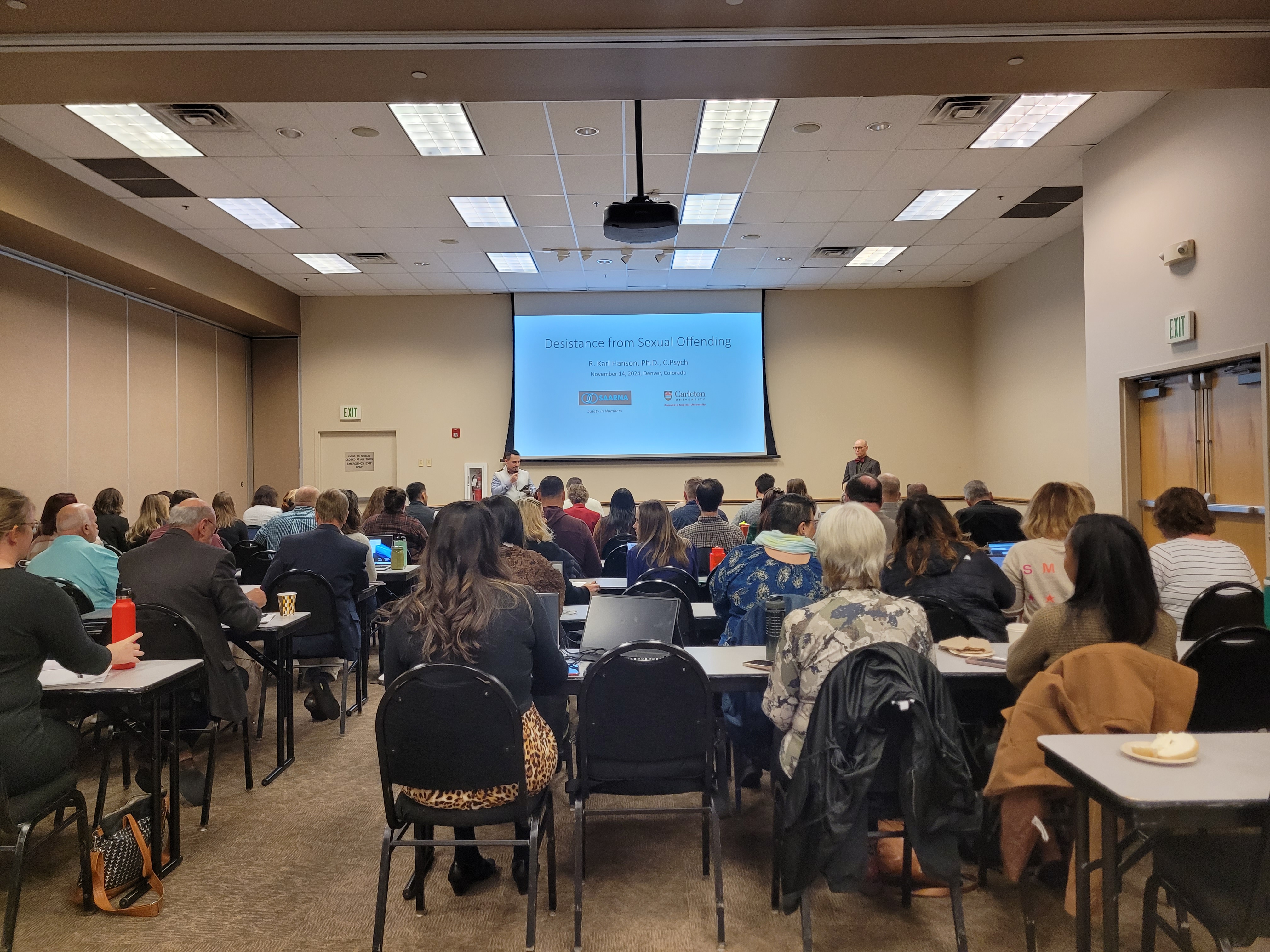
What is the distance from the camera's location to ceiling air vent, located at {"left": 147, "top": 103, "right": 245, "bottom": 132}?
208 inches

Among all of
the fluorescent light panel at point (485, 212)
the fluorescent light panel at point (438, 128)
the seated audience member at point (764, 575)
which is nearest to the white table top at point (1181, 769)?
the seated audience member at point (764, 575)

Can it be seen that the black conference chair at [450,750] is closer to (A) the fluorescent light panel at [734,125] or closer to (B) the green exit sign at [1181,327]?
(A) the fluorescent light panel at [734,125]

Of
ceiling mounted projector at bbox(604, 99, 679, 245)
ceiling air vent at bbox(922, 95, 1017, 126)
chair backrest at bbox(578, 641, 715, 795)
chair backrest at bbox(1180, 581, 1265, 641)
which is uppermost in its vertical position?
ceiling air vent at bbox(922, 95, 1017, 126)

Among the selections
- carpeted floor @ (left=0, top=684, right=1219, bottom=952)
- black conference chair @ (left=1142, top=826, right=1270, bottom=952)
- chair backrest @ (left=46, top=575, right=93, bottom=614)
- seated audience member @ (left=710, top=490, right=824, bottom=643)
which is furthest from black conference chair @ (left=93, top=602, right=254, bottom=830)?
black conference chair @ (left=1142, top=826, right=1270, bottom=952)

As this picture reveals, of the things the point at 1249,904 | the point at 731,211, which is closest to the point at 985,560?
the point at 1249,904

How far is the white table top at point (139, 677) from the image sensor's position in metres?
2.44

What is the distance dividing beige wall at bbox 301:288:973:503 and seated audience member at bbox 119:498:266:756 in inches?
299

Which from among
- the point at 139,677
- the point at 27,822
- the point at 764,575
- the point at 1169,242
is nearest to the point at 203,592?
the point at 139,677

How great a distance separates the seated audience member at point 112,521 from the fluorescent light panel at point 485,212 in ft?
12.2

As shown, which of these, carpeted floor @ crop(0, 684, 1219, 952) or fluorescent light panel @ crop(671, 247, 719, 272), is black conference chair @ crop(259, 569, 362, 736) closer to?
carpeted floor @ crop(0, 684, 1219, 952)

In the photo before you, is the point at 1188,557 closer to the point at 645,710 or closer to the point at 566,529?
the point at 645,710

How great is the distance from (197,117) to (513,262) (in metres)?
4.15

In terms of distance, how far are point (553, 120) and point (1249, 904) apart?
18.0 feet

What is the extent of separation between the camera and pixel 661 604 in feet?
9.71
